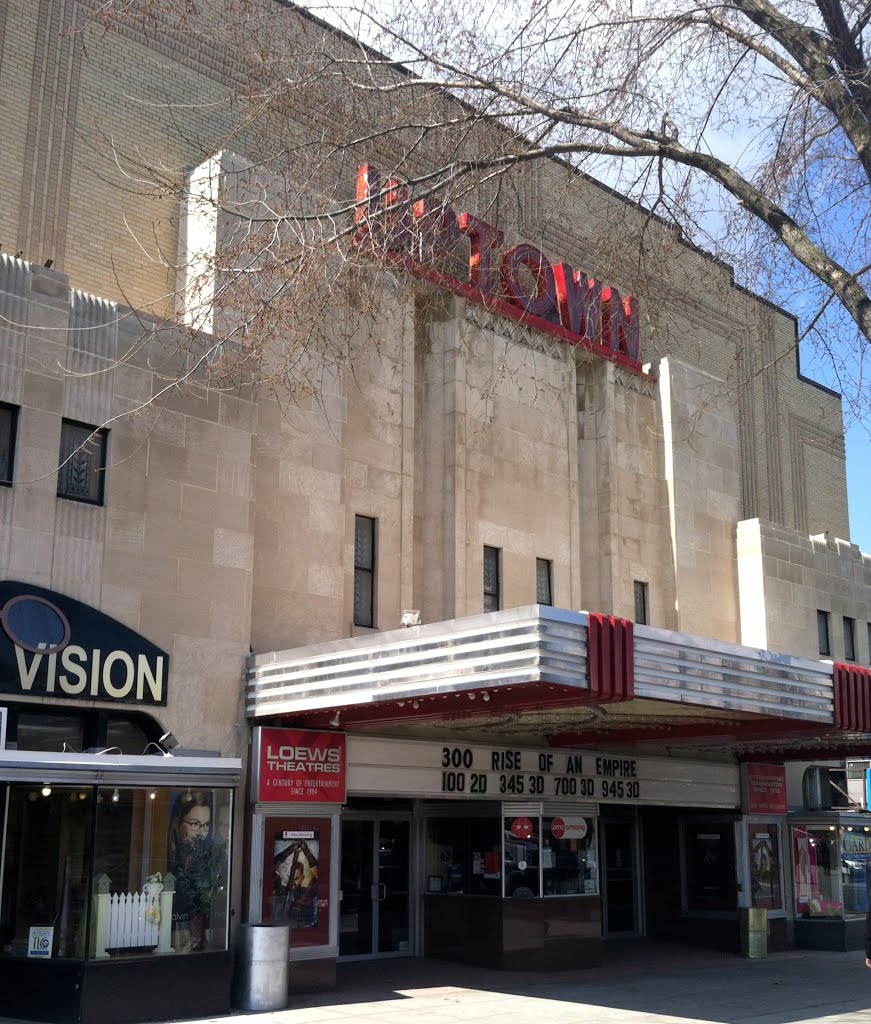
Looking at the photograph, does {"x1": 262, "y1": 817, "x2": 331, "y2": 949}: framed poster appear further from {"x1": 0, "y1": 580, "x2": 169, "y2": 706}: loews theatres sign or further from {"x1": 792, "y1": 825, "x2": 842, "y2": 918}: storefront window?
{"x1": 792, "y1": 825, "x2": 842, "y2": 918}: storefront window

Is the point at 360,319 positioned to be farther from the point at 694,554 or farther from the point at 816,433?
the point at 816,433

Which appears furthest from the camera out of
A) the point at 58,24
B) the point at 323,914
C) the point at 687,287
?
the point at 687,287

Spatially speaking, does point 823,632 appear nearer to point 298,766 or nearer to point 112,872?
point 298,766

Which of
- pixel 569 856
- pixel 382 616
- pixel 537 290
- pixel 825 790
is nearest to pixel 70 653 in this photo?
pixel 382 616

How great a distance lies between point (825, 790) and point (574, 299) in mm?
12540

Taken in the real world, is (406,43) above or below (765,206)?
above

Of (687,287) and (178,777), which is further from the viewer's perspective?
(687,287)

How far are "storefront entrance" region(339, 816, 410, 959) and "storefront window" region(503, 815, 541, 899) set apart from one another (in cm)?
223

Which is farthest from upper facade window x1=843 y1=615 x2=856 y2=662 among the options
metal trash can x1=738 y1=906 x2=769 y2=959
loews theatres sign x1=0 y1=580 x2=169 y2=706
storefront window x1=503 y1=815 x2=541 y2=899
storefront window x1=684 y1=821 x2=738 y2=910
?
loews theatres sign x1=0 y1=580 x2=169 y2=706

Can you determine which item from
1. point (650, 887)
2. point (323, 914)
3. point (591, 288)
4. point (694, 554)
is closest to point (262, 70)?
point (323, 914)

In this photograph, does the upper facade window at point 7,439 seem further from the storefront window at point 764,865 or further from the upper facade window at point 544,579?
the storefront window at point 764,865

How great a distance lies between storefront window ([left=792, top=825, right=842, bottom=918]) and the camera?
25672 mm

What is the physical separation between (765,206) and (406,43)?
13.1 feet

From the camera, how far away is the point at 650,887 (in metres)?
26.7
